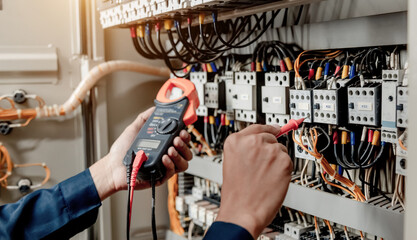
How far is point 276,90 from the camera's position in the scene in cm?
146

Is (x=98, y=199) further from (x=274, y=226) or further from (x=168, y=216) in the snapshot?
(x=168, y=216)

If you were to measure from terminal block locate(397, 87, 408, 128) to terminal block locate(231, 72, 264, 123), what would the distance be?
532 mm

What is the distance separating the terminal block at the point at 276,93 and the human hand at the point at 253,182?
606mm


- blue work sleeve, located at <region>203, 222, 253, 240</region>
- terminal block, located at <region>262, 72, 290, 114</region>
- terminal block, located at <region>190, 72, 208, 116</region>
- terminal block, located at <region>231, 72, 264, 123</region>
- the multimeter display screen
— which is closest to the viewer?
blue work sleeve, located at <region>203, 222, 253, 240</region>

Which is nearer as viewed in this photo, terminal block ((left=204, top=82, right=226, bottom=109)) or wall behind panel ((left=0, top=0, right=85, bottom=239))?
terminal block ((left=204, top=82, right=226, bottom=109))

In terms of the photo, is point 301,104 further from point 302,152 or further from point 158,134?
point 158,134

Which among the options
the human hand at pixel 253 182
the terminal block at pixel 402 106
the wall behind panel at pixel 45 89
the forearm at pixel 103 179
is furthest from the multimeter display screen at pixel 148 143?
the wall behind panel at pixel 45 89

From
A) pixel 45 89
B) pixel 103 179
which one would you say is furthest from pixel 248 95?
pixel 45 89

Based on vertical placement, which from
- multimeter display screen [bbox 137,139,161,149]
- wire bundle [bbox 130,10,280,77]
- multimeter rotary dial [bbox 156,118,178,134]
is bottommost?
multimeter display screen [bbox 137,139,161,149]

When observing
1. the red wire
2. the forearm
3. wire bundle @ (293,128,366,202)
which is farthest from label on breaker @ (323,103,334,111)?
the forearm

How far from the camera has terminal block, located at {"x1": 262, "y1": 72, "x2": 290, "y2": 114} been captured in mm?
1432

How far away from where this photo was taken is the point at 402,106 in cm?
110

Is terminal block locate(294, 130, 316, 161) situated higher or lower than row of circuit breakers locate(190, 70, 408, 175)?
lower

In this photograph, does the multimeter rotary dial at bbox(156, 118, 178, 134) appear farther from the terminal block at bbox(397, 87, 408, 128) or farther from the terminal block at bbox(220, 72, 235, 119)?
the terminal block at bbox(397, 87, 408, 128)
